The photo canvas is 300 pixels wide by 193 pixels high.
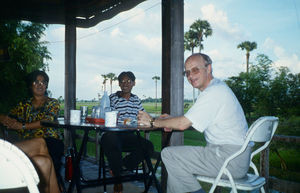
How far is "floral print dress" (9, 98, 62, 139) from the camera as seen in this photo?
263 centimetres

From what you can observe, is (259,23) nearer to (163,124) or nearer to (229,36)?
(229,36)

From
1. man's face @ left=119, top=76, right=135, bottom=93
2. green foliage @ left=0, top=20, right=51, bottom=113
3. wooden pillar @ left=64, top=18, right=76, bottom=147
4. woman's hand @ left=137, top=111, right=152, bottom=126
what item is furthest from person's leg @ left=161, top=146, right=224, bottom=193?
green foliage @ left=0, top=20, right=51, bottom=113

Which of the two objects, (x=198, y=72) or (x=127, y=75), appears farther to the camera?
(x=127, y=75)

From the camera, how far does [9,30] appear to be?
8.76 m

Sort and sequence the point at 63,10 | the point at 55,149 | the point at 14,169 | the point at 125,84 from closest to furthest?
the point at 14,169
the point at 55,149
the point at 125,84
the point at 63,10

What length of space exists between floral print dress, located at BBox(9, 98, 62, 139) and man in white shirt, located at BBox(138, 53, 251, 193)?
1398 mm

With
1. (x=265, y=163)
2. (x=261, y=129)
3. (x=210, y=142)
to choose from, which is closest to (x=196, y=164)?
(x=210, y=142)

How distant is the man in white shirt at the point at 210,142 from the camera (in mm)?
1734

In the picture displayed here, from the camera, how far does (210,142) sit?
1885 millimetres

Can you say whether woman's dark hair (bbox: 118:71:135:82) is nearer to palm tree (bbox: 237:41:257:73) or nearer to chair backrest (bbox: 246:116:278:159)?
chair backrest (bbox: 246:116:278:159)

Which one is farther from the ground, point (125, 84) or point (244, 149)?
point (125, 84)

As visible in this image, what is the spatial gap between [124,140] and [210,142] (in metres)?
1.31

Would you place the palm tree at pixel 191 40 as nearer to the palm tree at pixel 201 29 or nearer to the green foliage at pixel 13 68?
the palm tree at pixel 201 29

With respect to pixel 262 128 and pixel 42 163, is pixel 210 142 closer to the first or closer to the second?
pixel 262 128
